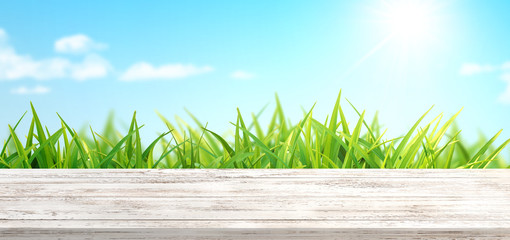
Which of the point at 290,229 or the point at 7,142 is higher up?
the point at 7,142

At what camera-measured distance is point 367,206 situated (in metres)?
1.32

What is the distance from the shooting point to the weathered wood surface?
1169 mm

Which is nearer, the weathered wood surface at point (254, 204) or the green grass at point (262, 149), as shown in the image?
the weathered wood surface at point (254, 204)

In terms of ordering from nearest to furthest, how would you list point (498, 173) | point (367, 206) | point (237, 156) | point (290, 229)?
point (290, 229)
point (367, 206)
point (498, 173)
point (237, 156)

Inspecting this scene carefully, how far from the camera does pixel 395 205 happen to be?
1333 millimetres

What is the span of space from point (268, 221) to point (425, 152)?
116cm

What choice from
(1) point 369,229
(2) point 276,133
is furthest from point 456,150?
(1) point 369,229

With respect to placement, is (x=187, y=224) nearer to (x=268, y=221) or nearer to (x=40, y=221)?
(x=268, y=221)

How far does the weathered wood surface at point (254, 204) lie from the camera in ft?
3.84

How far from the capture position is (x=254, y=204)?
1330 millimetres

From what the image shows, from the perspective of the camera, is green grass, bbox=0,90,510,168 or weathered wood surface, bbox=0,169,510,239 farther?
green grass, bbox=0,90,510,168

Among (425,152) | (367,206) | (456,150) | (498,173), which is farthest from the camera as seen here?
(456,150)

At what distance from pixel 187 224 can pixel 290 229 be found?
24 cm

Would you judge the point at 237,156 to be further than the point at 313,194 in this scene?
Yes
